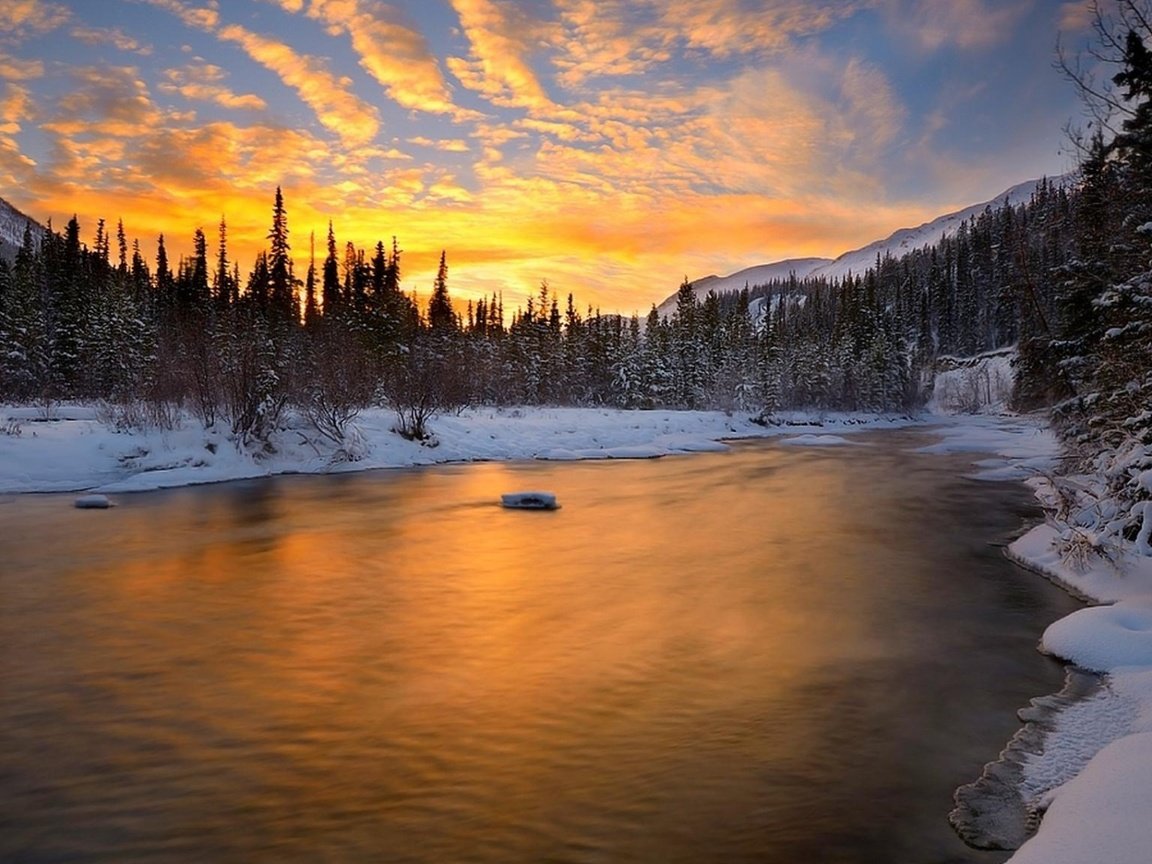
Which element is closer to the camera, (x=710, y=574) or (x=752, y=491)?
(x=710, y=574)

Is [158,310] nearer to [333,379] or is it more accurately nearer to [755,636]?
[333,379]

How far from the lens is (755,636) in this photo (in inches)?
394

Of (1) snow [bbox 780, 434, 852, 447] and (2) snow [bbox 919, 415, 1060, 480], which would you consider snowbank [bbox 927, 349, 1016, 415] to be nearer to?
(2) snow [bbox 919, 415, 1060, 480]

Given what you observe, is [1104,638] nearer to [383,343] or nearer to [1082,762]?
[1082,762]

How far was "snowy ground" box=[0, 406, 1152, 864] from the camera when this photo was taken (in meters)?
4.85

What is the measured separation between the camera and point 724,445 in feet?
157

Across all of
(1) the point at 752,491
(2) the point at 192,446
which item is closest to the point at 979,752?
(1) the point at 752,491

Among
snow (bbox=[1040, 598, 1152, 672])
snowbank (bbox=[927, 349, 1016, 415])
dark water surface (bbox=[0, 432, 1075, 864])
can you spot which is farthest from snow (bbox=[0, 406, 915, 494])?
snowbank (bbox=[927, 349, 1016, 415])

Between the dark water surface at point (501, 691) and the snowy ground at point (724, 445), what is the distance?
627 millimetres

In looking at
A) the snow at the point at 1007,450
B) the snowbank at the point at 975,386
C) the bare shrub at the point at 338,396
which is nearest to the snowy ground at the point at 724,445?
the snow at the point at 1007,450

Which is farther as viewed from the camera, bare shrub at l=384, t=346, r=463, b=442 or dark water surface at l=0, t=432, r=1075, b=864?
bare shrub at l=384, t=346, r=463, b=442

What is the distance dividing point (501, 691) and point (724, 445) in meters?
41.2

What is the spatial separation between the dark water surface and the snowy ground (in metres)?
0.63

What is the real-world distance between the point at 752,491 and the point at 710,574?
42.3 feet
